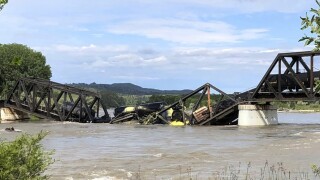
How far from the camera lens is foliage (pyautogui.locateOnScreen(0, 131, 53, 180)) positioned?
6980mm

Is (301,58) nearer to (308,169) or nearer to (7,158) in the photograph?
(308,169)

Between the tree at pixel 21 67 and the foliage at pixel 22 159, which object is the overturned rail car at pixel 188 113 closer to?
the tree at pixel 21 67

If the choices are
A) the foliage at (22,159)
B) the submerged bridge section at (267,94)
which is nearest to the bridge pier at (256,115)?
Result: the submerged bridge section at (267,94)

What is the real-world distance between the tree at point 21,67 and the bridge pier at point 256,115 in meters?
46.2

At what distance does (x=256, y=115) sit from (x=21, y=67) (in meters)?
51.0

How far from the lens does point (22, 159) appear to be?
739 cm

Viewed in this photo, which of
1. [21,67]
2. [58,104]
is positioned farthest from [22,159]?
[21,67]

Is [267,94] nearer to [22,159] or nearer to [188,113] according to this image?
[188,113]

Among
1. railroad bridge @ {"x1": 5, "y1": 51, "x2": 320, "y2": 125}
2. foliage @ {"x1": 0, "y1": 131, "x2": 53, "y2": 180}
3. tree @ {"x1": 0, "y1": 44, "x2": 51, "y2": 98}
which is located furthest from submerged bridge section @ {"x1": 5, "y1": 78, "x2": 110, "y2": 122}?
foliage @ {"x1": 0, "y1": 131, "x2": 53, "y2": 180}

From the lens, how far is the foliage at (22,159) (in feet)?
22.9

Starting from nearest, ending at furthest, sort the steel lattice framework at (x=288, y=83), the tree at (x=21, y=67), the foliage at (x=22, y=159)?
the foliage at (x=22, y=159) → the steel lattice framework at (x=288, y=83) → the tree at (x=21, y=67)

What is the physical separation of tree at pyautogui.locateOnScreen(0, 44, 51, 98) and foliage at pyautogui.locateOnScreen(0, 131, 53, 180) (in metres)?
76.0

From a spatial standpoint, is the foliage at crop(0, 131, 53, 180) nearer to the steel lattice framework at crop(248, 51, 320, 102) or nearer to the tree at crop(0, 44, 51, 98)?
the steel lattice framework at crop(248, 51, 320, 102)

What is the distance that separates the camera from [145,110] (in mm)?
57750
